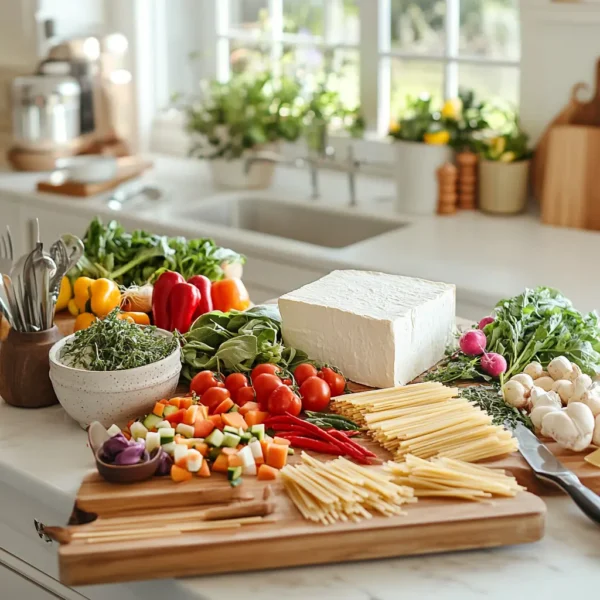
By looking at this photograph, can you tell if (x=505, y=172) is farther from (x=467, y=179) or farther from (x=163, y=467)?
(x=163, y=467)

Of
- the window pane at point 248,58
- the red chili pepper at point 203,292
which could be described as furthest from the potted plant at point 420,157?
the red chili pepper at point 203,292

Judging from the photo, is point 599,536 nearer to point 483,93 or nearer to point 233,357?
point 233,357

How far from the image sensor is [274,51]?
3916 mm

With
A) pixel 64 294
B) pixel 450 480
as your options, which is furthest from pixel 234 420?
pixel 64 294

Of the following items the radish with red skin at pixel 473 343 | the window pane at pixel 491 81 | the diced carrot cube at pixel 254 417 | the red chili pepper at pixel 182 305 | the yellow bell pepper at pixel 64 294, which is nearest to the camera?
the diced carrot cube at pixel 254 417

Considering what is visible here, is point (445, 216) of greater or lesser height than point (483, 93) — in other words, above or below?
below

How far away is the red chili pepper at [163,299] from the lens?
196 cm

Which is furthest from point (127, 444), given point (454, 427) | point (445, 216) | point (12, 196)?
point (12, 196)

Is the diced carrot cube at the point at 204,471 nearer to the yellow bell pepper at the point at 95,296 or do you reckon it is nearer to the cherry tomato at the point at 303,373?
the cherry tomato at the point at 303,373

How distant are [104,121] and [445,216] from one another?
156cm

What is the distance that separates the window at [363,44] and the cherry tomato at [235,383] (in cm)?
205

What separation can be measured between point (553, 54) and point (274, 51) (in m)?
1.23

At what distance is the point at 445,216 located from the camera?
3197mm

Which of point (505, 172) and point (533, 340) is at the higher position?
point (505, 172)
